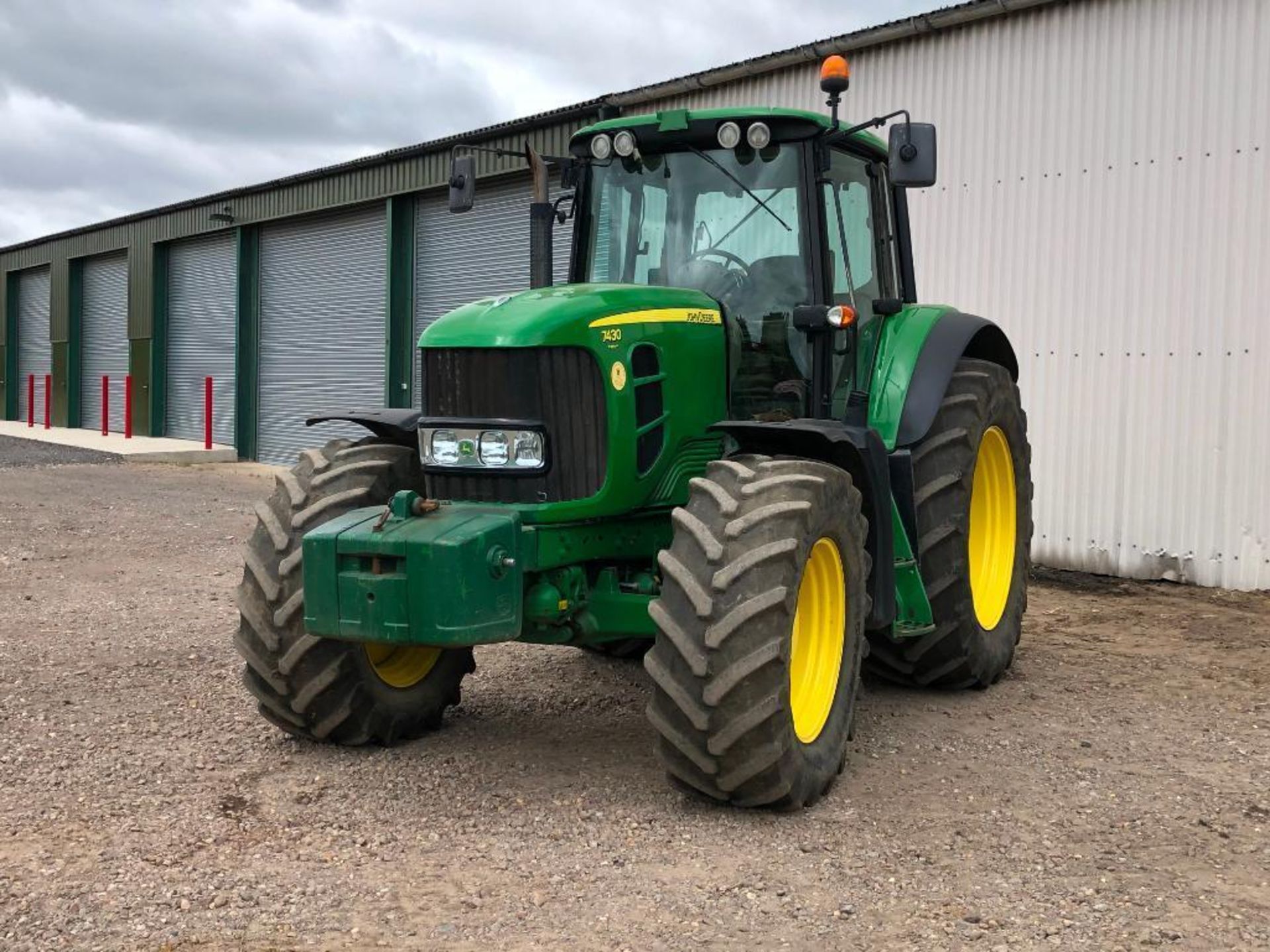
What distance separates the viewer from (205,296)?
23.5 m

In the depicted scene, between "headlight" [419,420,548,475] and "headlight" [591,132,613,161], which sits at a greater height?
"headlight" [591,132,613,161]

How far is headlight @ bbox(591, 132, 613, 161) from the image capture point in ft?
18.7

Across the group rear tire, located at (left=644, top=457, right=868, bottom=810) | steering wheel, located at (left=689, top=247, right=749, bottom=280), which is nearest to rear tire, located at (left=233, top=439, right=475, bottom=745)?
rear tire, located at (left=644, top=457, right=868, bottom=810)

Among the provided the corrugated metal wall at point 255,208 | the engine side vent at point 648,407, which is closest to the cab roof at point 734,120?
the engine side vent at point 648,407

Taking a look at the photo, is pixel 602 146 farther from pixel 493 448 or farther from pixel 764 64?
pixel 764 64

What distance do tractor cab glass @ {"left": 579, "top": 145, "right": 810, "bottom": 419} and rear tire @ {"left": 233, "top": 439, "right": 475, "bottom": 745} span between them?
4.47 ft

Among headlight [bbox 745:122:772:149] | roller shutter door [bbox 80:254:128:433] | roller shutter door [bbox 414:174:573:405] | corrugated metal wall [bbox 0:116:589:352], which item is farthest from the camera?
roller shutter door [bbox 80:254:128:433]

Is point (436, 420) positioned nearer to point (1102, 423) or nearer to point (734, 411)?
point (734, 411)

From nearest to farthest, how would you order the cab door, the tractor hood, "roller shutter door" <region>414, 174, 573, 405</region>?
the tractor hood
the cab door
"roller shutter door" <region>414, 174, 573, 405</region>

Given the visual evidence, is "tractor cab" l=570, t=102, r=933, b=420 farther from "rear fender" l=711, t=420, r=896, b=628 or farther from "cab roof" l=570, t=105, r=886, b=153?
"rear fender" l=711, t=420, r=896, b=628

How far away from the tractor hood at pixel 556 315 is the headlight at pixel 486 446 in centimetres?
29

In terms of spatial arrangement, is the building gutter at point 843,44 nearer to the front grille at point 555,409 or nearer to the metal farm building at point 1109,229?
the metal farm building at point 1109,229

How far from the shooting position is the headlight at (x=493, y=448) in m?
4.81

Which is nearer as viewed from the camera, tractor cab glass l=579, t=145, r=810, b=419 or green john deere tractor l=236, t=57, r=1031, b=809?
green john deere tractor l=236, t=57, r=1031, b=809
